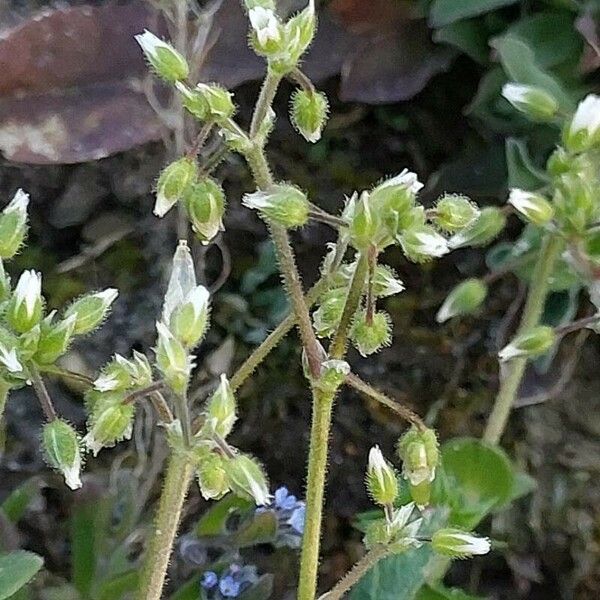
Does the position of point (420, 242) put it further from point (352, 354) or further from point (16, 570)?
point (352, 354)

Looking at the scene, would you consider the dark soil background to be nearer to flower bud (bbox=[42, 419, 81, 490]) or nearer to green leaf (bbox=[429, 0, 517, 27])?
green leaf (bbox=[429, 0, 517, 27])

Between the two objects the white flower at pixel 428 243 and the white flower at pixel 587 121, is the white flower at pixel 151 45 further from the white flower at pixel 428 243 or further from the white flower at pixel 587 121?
the white flower at pixel 587 121

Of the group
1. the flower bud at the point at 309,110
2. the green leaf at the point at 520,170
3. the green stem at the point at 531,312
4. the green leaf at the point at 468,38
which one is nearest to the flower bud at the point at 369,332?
the flower bud at the point at 309,110

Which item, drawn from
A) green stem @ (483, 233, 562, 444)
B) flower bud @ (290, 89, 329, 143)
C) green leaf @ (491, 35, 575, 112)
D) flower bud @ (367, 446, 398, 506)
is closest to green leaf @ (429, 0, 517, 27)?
green leaf @ (491, 35, 575, 112)

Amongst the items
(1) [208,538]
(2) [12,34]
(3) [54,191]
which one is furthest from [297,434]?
(2) [12,34]

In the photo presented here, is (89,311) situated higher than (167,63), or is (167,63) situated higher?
(167,63)

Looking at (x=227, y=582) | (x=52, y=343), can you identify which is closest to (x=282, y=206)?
(x=52, y=343)
